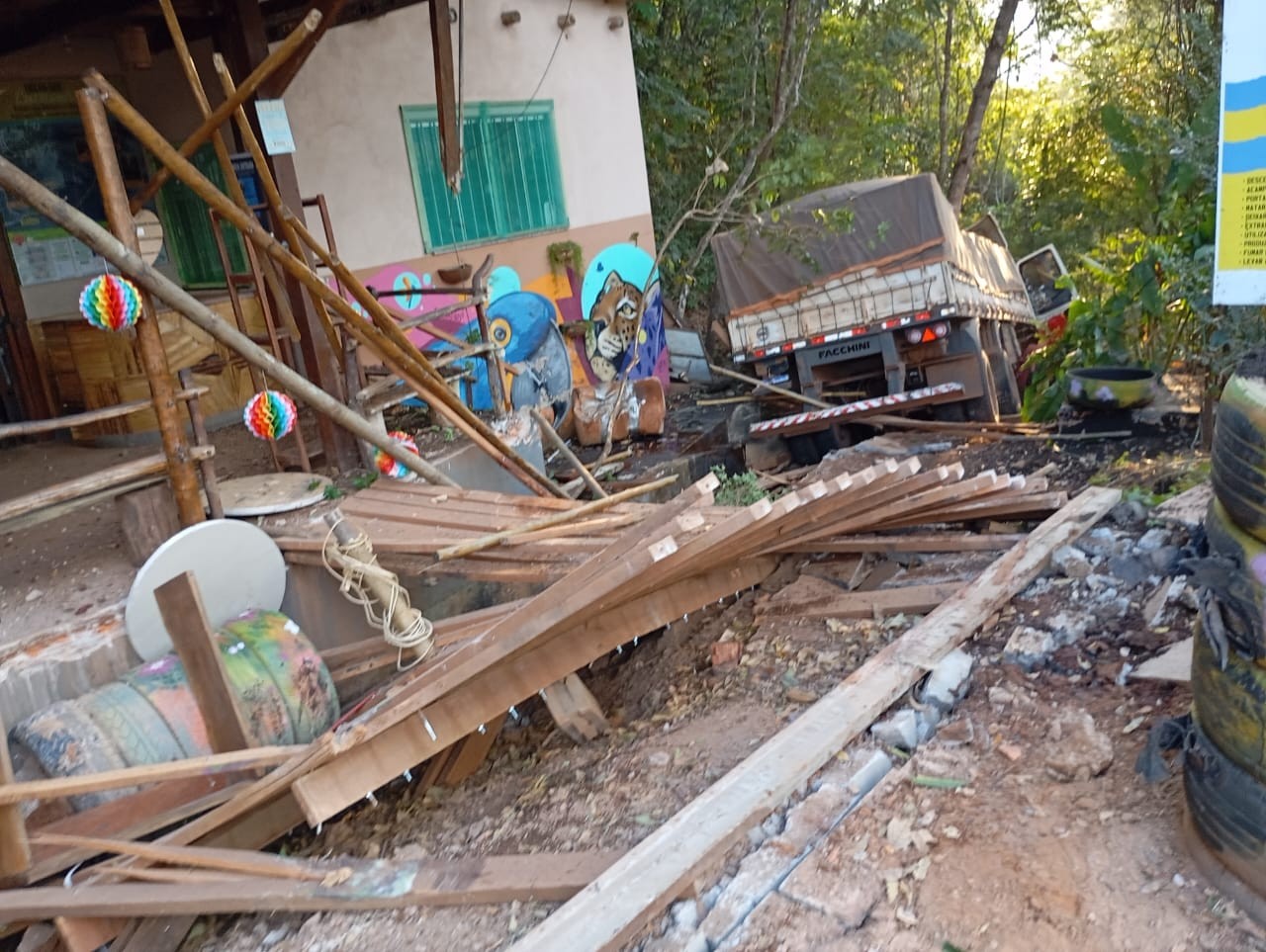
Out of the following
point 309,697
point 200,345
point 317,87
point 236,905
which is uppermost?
point 317,87

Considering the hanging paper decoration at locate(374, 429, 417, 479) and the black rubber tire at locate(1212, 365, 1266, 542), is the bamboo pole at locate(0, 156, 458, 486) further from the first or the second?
the black rubber tire at locate(1212, 365, 1266, 542)

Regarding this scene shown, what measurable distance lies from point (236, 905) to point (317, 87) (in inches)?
288

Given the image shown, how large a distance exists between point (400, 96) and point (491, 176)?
1.29 metres

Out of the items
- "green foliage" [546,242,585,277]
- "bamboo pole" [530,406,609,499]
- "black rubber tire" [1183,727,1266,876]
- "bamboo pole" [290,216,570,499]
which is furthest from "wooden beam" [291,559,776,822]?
"green foliage" [546,242,585,277]

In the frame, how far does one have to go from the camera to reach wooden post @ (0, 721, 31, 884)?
10.7 feet

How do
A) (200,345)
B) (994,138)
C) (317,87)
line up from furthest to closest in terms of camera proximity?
(994,138)
(317,87)
(200,345)

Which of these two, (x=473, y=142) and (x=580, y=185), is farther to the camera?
(x=580, y=185)

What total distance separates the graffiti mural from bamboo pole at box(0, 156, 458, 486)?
11.8ft

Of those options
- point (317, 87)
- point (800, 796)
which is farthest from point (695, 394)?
point (800, 796)

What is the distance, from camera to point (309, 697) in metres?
4.21

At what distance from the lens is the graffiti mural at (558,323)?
9531mm

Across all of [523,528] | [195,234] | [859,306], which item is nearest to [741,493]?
[523,528]

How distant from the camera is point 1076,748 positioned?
325cm

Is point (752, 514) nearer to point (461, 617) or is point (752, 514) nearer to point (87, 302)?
point (461, 617)
